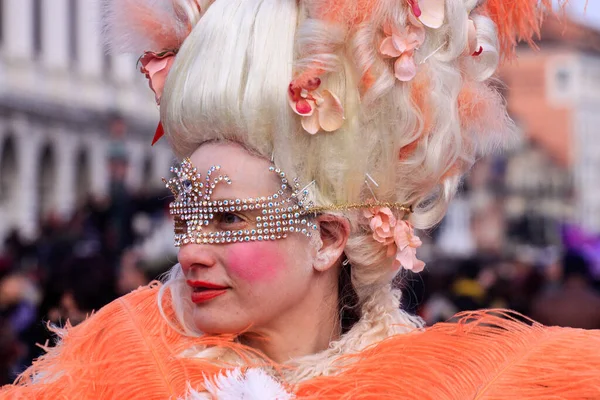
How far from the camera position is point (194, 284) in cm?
262

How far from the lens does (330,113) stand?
2.60m

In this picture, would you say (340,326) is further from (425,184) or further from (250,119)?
(250,119)

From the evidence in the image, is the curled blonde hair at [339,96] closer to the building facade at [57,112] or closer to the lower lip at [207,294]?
the lower lip at [207,294]

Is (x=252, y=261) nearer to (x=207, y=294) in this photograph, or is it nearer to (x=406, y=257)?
(x=207, y=294)

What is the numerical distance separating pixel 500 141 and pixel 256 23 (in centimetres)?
73

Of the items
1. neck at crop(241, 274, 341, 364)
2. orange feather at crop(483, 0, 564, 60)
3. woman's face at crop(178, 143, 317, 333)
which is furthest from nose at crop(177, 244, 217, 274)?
orange feather at crop(483, 0, 564, 60)

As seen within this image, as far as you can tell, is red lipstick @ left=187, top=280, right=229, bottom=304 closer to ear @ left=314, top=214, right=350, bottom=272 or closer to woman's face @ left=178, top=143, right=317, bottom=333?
woman's face @ left=178, top=143, right=317, bottom=333

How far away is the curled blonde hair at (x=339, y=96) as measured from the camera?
8.44 feet

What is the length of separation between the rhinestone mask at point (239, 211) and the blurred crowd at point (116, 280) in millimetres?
426

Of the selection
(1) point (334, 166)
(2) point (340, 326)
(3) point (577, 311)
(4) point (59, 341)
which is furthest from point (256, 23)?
(3) point (577, 311)

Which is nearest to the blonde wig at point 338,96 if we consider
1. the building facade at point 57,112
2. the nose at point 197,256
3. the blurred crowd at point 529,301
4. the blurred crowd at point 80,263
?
the nose at point 197,256

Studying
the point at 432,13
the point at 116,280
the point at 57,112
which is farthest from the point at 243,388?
the point at 57,112

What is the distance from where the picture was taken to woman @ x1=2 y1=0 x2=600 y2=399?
8.34 feet

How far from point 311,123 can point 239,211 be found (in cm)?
26
